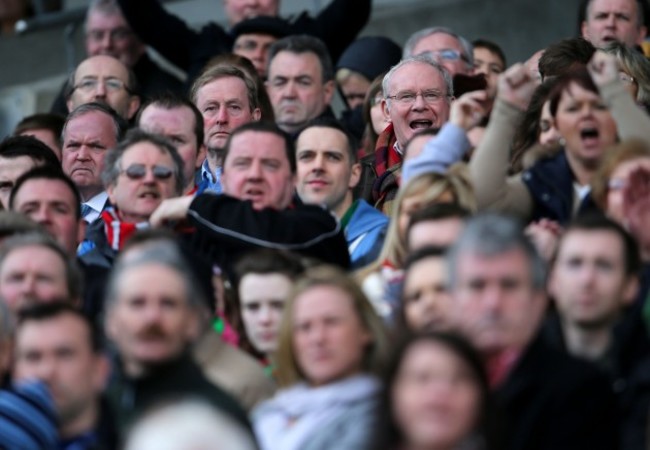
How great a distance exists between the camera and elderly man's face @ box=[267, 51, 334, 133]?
611 inches

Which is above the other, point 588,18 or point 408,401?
point 588,18

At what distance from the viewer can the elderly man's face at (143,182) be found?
13.0 m

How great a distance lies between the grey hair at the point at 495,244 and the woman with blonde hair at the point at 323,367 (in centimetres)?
48

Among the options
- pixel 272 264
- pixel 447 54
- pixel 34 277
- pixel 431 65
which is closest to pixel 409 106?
pixel 431 65

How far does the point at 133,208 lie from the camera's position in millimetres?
13000

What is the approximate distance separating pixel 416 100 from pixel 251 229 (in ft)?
7.32

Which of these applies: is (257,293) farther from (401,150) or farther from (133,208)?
(401,150)

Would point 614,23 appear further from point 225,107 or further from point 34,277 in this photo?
point 34,277

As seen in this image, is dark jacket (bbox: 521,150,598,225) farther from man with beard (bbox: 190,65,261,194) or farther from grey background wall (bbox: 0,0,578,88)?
grey background wall (bbox: 0,0,578,88)

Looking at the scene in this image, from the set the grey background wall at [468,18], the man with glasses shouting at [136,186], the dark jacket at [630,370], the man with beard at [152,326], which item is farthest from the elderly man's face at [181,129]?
the grey background wall at [468,18]

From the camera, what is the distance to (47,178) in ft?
43.2

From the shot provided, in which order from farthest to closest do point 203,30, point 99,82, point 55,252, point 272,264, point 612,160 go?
1. point 203,30
2. point 99,82
3. point 55,252
4. point 272,264
5. point 612,160

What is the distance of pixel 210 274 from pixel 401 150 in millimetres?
2439

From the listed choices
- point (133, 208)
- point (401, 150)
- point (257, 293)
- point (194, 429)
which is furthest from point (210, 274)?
point (194, 429)
